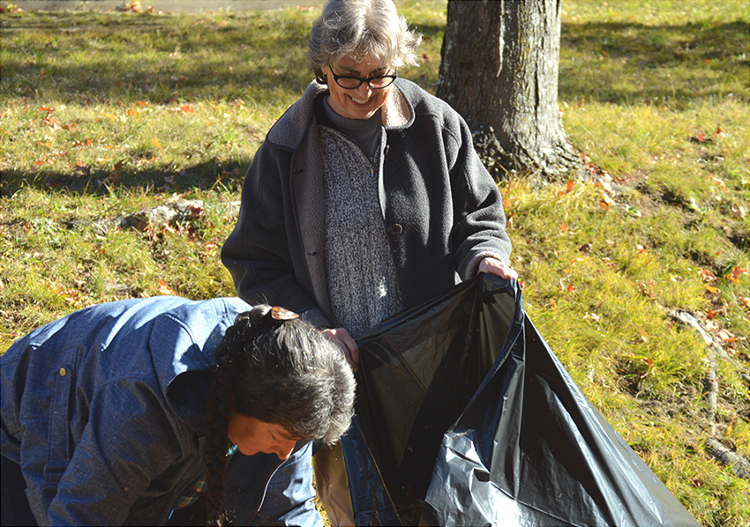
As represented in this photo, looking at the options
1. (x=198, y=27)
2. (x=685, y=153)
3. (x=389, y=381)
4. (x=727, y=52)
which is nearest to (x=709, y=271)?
(x=685, y=153)

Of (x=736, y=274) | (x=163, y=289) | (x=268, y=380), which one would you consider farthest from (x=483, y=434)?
(x=736, y=274)

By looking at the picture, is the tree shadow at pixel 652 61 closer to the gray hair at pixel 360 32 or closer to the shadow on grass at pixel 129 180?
the shadow on grass at pixel 129 180

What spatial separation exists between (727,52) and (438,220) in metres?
8.26

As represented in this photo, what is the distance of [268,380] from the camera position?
1.38m

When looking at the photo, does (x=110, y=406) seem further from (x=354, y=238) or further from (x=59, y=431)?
(x=354, y=238)

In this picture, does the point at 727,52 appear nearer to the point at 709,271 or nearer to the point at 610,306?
the point at 709,271

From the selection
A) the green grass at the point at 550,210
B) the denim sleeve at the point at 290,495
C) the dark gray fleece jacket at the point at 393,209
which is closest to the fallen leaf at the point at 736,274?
the green grass at the point at 550,210

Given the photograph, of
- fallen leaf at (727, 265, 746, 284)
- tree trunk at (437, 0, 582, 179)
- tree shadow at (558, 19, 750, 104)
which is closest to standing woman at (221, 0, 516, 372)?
tree trunk at (437, 0, 582, 179)

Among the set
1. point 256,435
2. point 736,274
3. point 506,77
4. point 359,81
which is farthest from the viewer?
point 506,77

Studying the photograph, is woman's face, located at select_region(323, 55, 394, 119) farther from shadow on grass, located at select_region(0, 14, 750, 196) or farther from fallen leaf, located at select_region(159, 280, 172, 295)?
shadow on grass, located at select_region(0, 14, 750, 196)

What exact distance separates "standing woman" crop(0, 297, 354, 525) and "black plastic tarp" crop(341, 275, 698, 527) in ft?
1.05

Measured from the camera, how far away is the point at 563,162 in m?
4.46

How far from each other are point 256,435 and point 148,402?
28 centimetres

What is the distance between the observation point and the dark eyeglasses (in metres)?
1.79
